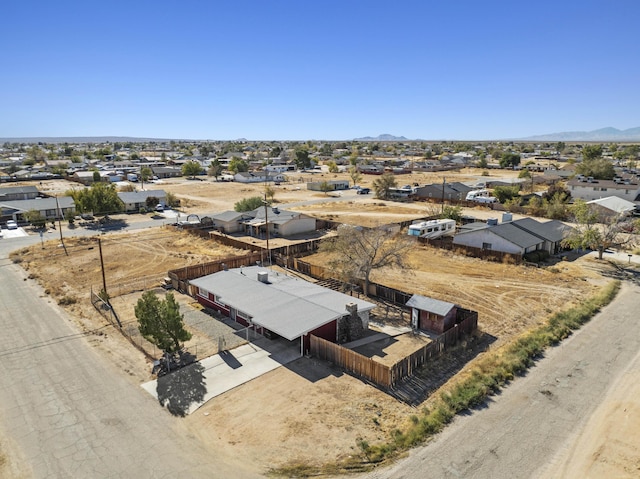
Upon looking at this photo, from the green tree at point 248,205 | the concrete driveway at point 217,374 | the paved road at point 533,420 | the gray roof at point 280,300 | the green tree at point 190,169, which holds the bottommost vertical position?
the paved road at point 533,420

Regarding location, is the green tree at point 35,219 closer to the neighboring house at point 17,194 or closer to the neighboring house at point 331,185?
the neighboring house at point 17,194

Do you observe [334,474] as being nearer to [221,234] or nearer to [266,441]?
[266,441]

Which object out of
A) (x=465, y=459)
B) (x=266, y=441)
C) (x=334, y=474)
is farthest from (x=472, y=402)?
(x=266, y=441)

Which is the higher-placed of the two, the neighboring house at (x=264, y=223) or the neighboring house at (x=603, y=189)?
the neighboring house at (x=603, y=189)

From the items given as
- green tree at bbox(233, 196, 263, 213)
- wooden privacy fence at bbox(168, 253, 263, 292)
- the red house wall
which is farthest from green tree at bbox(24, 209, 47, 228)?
the red house wall

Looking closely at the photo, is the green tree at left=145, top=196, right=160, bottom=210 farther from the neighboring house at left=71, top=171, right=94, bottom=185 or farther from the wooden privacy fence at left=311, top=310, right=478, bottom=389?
the wooden privacy fence at left=311, top=310, right=478, bottom=389

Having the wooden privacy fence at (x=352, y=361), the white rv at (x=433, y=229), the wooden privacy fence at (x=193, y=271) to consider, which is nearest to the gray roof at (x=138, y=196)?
the wooden privacy fence at (x=193, y=271)
